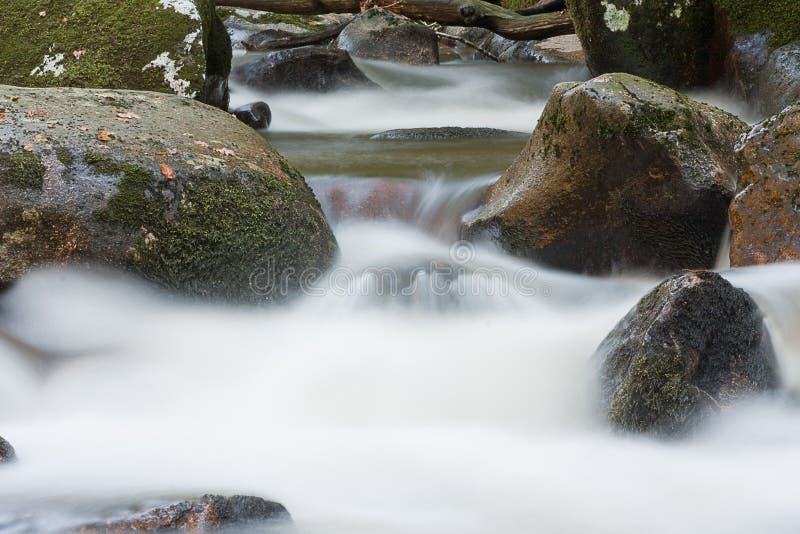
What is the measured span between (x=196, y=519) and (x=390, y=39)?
34.6 ft

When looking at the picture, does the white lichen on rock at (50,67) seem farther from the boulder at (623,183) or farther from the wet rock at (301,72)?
the boulder at (623,183)

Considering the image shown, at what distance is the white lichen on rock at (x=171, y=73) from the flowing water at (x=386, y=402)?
1.64m

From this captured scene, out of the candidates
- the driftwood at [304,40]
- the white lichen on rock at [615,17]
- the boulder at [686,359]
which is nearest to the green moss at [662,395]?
the boulder at [686,359]

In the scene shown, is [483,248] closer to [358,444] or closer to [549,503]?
[358,444]

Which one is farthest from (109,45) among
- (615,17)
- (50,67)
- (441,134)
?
(615,17)

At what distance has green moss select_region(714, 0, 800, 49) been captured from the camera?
7.13 metres

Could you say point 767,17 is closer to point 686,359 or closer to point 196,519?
point 686,359

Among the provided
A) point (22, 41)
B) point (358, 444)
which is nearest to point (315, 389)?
point (358, 444)

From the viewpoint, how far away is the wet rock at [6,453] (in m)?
2.85

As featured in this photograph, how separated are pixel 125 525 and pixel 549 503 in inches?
53.5

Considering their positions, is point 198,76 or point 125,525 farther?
point 198,76

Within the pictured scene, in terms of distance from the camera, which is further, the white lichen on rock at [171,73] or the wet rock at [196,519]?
the white lichen on rock at [171,73]

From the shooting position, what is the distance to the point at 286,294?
4.61 meters

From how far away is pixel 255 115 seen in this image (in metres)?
8.53
